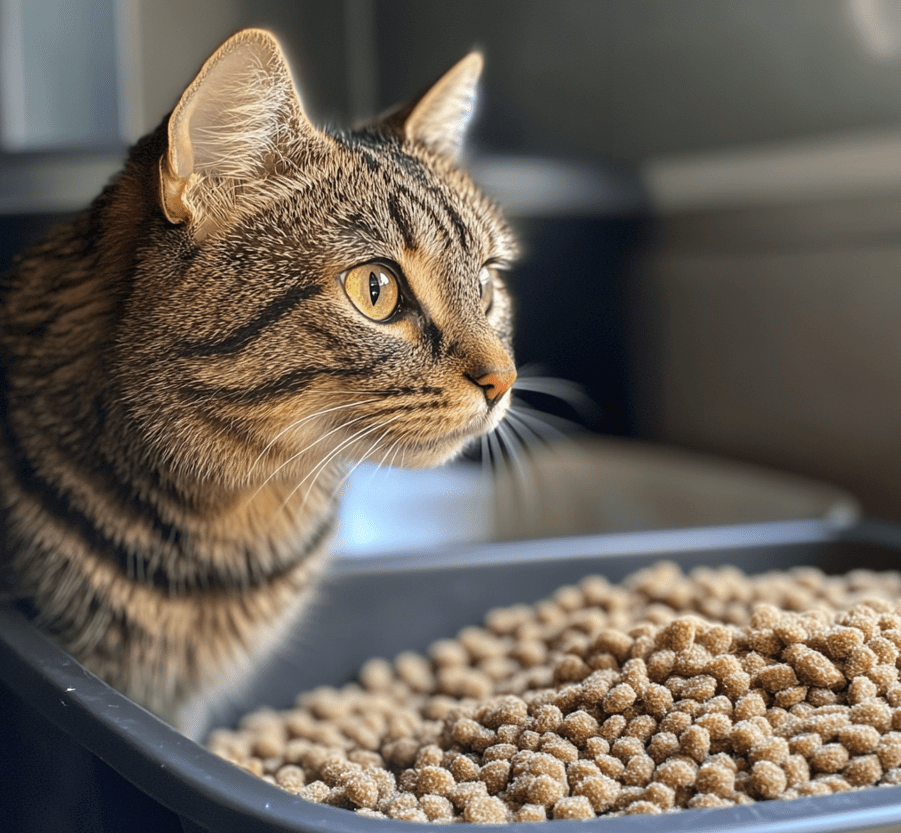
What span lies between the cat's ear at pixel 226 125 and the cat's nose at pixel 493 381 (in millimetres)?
233

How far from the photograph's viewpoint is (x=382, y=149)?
0.79m

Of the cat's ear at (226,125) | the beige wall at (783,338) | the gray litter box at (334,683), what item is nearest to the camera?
the gray litter box at (334,683)

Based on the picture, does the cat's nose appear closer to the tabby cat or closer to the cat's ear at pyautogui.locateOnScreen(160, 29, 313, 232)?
the tabby cat

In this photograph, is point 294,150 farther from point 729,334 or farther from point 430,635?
point 729,334

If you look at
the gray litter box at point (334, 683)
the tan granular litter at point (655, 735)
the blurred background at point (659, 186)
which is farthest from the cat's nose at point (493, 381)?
the blurred background at point (659, 186)

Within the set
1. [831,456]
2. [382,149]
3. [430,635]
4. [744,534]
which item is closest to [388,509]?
[430,635]

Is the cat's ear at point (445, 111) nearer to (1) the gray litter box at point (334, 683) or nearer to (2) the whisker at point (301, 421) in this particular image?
(2) the whisker at point (301, 421)

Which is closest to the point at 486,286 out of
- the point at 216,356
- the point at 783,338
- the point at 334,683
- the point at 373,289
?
the point at 373,289

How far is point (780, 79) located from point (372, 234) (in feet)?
3.99

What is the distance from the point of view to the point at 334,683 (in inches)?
42.6

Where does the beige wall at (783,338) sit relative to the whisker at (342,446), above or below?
below

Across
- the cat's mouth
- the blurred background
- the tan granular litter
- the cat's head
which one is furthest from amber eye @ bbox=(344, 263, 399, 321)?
the blurred background

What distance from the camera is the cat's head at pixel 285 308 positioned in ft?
2.22

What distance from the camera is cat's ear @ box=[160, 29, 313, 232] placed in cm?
64
